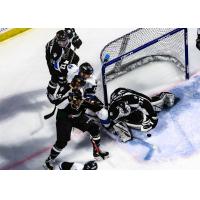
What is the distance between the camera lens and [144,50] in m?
9.06

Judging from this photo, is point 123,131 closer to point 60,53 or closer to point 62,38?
point 60,53

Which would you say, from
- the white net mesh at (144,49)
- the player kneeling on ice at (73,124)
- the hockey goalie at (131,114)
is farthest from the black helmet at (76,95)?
the white net mesh at (144,49)

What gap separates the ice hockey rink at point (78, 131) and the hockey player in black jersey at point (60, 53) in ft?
1.46

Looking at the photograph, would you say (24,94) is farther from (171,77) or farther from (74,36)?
Answer: (171,77)

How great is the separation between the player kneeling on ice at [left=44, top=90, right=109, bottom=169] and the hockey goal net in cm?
51

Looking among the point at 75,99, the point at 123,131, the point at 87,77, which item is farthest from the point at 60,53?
the point at 123,131

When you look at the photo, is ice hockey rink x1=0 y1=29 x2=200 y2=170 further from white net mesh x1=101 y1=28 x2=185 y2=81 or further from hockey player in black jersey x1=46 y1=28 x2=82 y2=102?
hockey player in black jersey x1=46 y1=28 x2=82 y2=102

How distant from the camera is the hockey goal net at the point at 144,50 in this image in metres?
8.52

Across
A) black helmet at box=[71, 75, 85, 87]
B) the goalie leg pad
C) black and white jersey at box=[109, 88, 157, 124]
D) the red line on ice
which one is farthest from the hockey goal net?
the red line on ice

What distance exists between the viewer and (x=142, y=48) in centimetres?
837

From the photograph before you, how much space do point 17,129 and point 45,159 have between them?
615mm

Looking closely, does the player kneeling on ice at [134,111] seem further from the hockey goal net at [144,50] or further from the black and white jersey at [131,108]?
the hockey goal net at [144,50]

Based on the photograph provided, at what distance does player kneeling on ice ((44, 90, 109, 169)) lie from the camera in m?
7.76

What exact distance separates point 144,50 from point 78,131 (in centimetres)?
149
